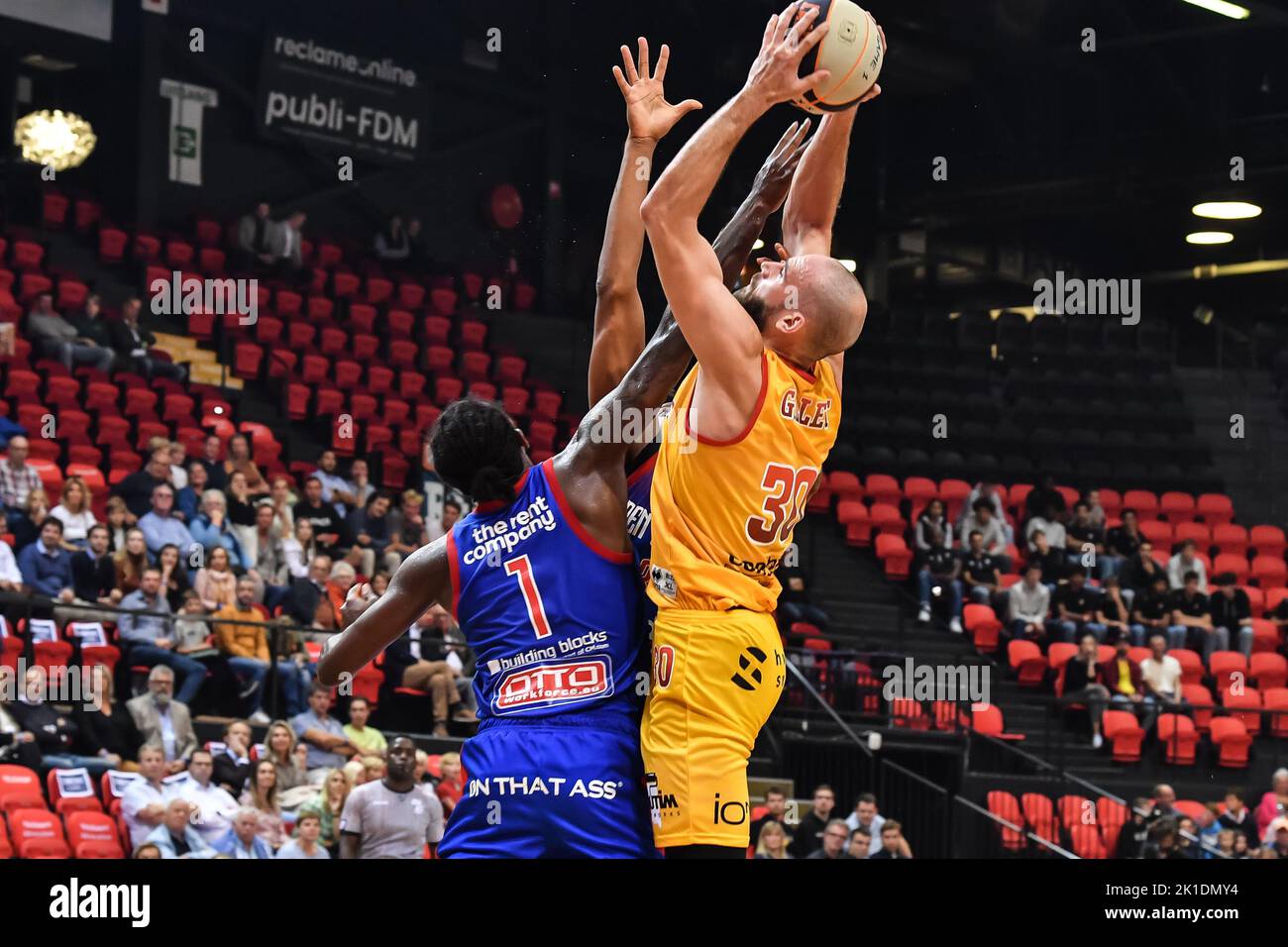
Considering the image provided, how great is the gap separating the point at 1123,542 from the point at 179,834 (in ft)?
37.3

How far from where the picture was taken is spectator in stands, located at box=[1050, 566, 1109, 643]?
16.2 metres

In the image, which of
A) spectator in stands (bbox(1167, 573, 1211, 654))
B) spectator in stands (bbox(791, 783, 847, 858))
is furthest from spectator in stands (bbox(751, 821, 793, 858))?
spectator in stands (bbox(1167, 573, 1211, 654))

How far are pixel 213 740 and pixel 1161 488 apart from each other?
12858 mm

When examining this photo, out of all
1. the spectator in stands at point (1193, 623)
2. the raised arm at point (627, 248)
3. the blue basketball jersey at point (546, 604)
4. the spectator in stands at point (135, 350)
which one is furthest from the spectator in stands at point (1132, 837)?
the blue basketball jersey at point (546, 604)

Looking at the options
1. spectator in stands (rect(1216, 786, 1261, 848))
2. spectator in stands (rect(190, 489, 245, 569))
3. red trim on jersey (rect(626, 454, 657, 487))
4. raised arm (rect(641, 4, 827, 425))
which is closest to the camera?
raised arm (rect(641, 4, 827, 425))

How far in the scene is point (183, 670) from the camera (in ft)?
36.2

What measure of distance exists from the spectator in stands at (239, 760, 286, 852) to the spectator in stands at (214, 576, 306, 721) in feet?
3.68

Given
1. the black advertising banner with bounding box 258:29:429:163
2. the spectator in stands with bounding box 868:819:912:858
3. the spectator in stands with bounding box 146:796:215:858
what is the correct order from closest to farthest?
the spectator in stands with bounding box 146:796:215:858, the spectator in stands with bounding box 868:819:912:858, the black advertising banner with bounding box 258:29:429:163

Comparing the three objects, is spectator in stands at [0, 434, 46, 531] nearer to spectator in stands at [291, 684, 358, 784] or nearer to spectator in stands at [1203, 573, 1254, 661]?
spectator in stands at [291, 684, 358, 784]

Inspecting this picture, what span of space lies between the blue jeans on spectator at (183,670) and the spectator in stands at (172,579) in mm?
603

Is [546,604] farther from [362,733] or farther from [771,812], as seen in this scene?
[771,812]

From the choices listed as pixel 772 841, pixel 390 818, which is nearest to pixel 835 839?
pixel 772 841

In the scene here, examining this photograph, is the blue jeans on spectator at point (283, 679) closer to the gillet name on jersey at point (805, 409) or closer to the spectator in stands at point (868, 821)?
the spectator in stands at point (868, 821)

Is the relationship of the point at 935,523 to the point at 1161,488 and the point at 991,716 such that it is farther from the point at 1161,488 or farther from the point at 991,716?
the point at 1161,488
